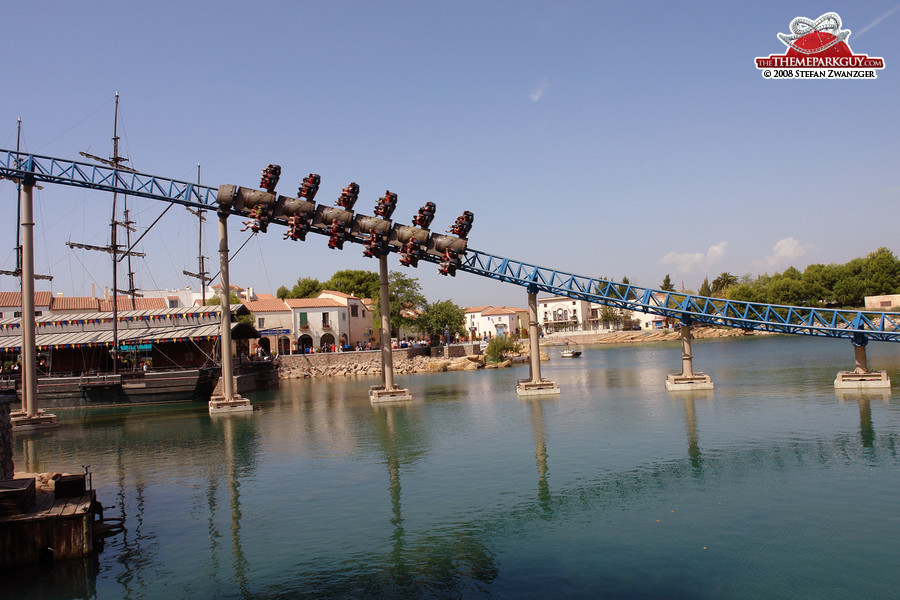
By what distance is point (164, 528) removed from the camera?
16.8 m

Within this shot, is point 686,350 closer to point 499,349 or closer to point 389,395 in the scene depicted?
point 389,395

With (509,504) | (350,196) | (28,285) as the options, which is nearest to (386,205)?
(350,196)

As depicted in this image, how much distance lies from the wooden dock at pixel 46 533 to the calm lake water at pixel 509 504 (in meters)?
0.52

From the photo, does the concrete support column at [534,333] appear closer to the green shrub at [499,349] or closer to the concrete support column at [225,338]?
→ the concrete support column at [225,338]

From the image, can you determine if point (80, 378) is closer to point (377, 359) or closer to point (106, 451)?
point (106, 451)

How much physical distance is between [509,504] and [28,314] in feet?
104

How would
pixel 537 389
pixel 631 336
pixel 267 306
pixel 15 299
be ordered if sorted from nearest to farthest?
pixel 537 389 < pixel 267 306 < pixel 15 299 < pixel 631 336

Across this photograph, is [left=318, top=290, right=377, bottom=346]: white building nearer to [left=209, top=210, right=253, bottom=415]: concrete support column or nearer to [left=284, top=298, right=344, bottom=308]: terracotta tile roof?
[left=284, top=298, right=344, bottom=308]: terracotta tile roof

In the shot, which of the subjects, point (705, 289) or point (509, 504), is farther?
point (705, 289)

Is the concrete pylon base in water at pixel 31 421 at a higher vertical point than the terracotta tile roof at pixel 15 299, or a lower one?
lower

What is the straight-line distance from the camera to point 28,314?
1401 inches

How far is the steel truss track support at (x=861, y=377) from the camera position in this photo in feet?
116

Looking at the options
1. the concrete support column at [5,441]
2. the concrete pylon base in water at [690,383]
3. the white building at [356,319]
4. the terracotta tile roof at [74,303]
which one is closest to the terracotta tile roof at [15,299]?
the terracotta tile roof at [74,303]

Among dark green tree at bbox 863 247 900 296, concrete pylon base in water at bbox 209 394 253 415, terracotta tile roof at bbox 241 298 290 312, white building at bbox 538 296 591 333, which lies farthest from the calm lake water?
white building at bbox 538 296 591 333
